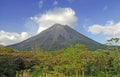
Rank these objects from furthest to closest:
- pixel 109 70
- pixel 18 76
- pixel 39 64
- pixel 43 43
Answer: pixel 43 43 → pixel 109 70 → pixel 39 64 → pixel 18 76

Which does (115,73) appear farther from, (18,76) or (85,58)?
(18,76)

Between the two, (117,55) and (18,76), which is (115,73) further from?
(18,76)

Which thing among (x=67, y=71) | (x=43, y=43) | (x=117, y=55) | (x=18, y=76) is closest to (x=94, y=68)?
(x=67, y=71)

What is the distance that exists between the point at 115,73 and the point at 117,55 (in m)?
11.2

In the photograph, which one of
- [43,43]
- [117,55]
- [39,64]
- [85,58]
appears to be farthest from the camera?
[43,43]

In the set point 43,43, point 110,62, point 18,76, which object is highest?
point 43,43

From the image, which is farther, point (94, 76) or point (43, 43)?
point (43, 43)

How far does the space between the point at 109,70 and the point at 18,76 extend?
27790 millimetres

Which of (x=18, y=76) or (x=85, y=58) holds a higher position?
(x=85, y=58)

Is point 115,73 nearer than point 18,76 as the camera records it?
No

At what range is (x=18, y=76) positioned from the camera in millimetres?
37000

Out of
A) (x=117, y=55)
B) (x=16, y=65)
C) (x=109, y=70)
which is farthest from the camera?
(x=109, y=70)

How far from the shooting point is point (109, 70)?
59188mm

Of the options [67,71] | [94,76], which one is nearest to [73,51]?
[67,71]
